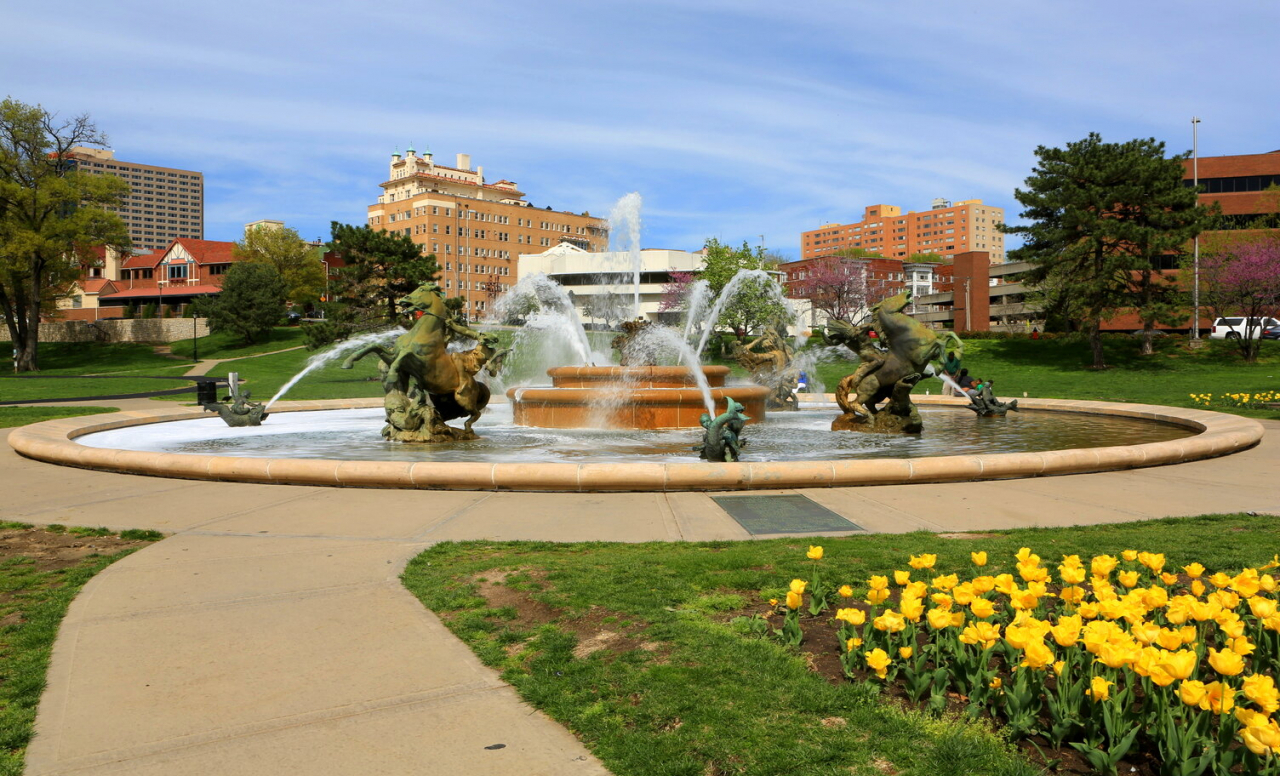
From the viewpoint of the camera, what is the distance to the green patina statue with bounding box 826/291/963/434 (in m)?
14.4

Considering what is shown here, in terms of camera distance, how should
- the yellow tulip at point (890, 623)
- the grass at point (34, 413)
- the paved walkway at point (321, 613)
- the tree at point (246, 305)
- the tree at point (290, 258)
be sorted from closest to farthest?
the paved walkway at point (321, 613) < the yellow tulip at point (890, 623) < the grass at point (34, 413) < the tree at point (246, 305) < the tree at point (290, 258)

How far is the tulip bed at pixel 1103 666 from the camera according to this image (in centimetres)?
271

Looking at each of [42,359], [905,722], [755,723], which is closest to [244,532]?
[755,723]

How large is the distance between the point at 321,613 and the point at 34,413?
20725mm

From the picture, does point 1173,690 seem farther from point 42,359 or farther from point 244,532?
point 42,359

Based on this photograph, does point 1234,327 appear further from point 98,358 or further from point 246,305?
point 98,358

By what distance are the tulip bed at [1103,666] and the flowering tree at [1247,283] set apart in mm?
45865

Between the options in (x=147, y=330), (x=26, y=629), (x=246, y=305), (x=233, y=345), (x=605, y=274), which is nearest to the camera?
(x=26, y=629)

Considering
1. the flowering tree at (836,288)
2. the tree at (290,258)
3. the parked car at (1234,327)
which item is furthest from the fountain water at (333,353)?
the tree at (290,258)

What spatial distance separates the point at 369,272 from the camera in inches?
1758

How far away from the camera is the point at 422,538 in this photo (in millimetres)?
6789

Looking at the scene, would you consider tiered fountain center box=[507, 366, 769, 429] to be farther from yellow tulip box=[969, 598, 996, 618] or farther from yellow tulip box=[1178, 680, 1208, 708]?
yellow tulip box=[1178, 680, 1208, 708]

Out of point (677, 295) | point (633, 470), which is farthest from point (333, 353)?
point (677, 295)

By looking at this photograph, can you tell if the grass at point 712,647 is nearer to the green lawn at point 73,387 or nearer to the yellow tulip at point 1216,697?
the yellow tulip at point 1216,697
